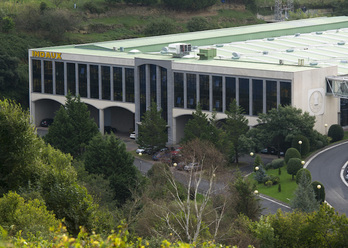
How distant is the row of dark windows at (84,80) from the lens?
324 ft

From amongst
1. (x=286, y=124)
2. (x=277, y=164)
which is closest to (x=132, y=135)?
(x=286, y=124)

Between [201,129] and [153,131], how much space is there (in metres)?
6.78

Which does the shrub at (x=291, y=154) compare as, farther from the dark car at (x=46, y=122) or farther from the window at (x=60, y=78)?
the dark car at (x=46, y=122)

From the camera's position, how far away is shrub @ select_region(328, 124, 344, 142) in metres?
88.2

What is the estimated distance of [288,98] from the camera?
3374 inches

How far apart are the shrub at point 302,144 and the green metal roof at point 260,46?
881 cm

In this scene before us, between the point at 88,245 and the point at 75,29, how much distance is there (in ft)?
391

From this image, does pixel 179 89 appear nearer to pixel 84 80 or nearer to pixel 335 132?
pixel 84 80

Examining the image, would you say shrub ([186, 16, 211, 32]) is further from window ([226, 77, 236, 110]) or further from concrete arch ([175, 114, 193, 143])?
window ([226, 77, 236, 110])

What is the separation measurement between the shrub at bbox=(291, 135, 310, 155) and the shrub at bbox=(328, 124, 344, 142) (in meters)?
7.64

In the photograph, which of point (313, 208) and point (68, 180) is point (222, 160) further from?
point (68, 180)

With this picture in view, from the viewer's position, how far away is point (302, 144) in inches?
3206

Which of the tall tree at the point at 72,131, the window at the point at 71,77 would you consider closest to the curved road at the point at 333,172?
the tall tree at the point at 72,131

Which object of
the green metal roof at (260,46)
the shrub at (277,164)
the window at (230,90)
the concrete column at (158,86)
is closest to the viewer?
the shrub at (277,164)
